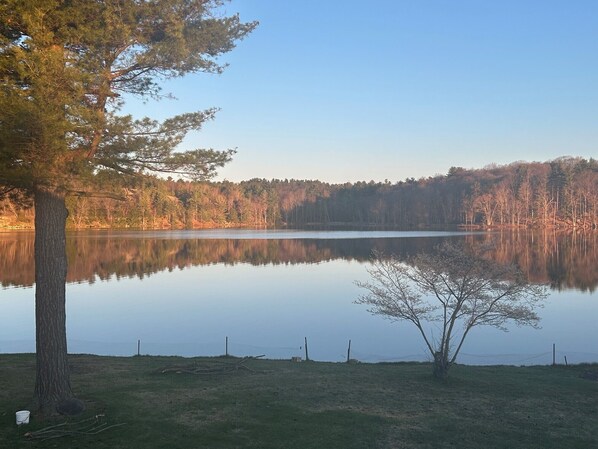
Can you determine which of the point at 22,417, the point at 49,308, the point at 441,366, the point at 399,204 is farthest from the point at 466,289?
the point at 399,204

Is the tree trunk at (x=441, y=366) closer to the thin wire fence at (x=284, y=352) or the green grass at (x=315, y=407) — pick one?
the green grass at (x=315, y=407)

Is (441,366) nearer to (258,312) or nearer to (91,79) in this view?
(91,79)

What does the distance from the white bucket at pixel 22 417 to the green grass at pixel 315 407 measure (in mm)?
155

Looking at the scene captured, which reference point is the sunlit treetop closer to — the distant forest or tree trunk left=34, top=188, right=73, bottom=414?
tree trunk left=34, top=188, right=73, bottom=414

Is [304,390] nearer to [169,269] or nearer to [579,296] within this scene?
[579,296]

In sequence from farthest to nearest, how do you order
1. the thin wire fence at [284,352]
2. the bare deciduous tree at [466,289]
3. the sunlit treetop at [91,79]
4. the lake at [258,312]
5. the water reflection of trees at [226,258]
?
the water reflection of trees at [226,258]
the lake at [258,312]
the thin wire fence at [284,352]
the bare deciduous tree at [466,289]
the sunlit treetop at [91,79]

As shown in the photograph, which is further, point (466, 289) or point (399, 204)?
point (399, 204)

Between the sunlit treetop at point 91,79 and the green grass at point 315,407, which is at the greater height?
the sunlit treetop at point 91,79

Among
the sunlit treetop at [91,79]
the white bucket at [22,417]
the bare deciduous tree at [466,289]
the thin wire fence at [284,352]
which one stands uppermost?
the sunlit treetop at [91,79]

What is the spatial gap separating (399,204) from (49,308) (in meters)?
137

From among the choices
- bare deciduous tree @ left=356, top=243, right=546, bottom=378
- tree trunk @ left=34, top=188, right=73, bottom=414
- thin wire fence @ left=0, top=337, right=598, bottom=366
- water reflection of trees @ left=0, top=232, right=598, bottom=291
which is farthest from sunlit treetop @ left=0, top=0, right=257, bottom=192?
water reflection of trees @ left=0, top=232, right=598, bottom=291

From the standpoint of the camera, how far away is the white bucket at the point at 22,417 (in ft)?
27.4

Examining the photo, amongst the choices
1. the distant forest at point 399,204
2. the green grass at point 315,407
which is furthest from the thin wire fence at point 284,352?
the distant forest at point 399,204

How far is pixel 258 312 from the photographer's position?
27922mm
